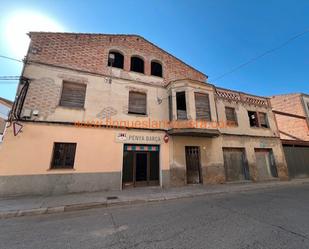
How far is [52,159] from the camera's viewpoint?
7.88 meters

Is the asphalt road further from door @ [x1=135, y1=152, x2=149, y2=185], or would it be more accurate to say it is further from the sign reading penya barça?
the sign reading penya barça

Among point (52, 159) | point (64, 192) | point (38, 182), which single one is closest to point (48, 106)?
point (52, 159)

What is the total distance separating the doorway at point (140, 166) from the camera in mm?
9312

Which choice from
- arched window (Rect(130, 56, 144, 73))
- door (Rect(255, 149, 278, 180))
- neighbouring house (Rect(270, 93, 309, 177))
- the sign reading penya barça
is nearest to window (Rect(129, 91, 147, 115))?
the sign reading penya barça

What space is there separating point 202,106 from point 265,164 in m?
7.61

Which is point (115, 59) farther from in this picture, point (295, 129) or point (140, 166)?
point (295, 129)

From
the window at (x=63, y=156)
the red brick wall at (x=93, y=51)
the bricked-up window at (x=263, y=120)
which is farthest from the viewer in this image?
the bricked-up window at (x=263, y=120)

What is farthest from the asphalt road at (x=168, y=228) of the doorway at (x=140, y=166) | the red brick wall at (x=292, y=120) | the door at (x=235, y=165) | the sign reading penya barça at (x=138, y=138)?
the red brick wall at (x=292, y=120)

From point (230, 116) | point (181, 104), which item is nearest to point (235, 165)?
point (230, 116)

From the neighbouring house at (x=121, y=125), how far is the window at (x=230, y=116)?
88mm

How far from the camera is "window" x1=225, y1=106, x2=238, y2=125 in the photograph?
1236 centimetres

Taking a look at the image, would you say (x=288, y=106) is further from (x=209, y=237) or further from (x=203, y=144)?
(x=209, y=237)

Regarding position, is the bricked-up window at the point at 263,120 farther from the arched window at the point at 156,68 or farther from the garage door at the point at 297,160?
the arched window at the point at 156,68

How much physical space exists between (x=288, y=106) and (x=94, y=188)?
22.6 meters
